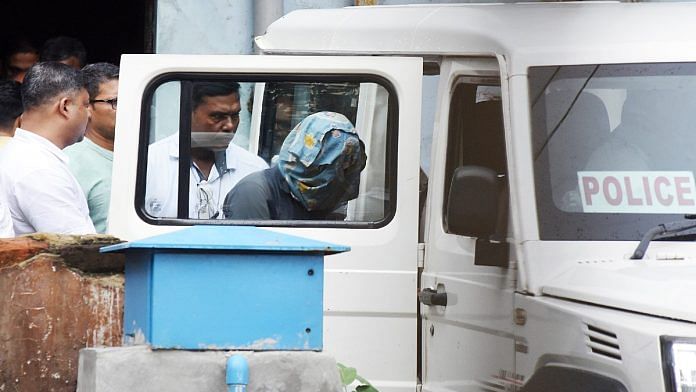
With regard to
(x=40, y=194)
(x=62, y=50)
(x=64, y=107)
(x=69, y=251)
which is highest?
(x=62, y=50)

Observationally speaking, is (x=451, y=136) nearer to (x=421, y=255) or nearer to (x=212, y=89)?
(x=421, y=255)

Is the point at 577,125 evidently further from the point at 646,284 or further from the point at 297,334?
the point at 297,334

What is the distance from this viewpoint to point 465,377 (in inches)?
175

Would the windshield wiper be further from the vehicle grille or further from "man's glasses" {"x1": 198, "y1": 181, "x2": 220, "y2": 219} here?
"man's glasses" {"x1": 198, "y1": 181, "x2": 220, "y2": 219}

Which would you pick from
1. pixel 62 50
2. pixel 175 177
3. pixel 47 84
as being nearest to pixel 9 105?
pixel 47 84

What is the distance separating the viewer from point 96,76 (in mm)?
5781

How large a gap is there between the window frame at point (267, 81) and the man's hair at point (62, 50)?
2702 millimetres

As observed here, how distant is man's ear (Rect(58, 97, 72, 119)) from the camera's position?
16.4 feet

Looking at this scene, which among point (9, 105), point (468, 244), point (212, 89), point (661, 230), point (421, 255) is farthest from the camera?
point (9, 105)

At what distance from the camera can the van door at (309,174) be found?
465 cm

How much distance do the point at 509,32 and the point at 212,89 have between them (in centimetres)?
116

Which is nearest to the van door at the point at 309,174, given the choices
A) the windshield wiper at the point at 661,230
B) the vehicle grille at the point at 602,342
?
the windshield wiper at the point at 661,230

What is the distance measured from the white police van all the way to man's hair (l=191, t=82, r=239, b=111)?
27 millimetres

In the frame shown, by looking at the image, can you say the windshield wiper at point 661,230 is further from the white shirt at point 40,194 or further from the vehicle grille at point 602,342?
the white shirt at point 40,194
